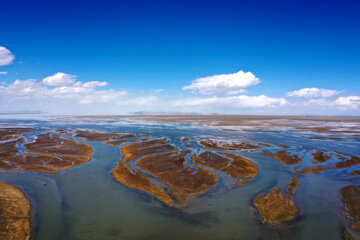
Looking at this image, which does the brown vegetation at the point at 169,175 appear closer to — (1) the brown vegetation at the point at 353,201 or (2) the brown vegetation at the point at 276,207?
(2) the brown vegetation at the point at 276,207

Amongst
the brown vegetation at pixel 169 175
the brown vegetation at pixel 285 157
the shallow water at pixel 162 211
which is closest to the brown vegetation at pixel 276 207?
the shallow water at pixel 162 211

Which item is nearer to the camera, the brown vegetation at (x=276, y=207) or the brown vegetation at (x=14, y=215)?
the brown vegetation at (x=14, y=215)

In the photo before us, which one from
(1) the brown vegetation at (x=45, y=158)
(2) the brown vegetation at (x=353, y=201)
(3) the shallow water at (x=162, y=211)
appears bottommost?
(3) the shallow water at (x=162, y=211)

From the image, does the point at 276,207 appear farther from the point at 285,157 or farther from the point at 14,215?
the point at 14,215

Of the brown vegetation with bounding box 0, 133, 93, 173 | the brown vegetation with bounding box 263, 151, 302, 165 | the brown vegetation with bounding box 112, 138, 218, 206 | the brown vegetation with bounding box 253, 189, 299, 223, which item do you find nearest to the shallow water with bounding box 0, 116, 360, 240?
the brown vegetation with bounding box 253, 189, 299, 223

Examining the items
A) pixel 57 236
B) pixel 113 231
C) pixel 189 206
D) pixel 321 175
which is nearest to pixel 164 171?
pixel 189 206

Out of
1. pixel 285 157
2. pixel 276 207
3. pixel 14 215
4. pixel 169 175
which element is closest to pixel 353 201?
pixel 276 207

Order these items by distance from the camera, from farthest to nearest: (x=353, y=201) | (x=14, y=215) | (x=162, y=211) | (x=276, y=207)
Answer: (x=353, y=201)
(x=276, y=207)
(x=162, y=211)
(x=14, y=215)

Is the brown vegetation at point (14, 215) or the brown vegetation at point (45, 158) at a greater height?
the brown vegetation at point (45, 158)

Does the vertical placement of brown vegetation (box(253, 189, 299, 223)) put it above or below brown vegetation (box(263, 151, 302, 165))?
below

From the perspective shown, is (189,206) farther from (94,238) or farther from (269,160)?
(269,160)

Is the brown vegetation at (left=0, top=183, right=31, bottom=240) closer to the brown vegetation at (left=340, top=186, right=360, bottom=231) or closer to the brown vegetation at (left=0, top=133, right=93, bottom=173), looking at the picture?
the brown vegetation at (left=0, top=133, right=93, bottom=173)

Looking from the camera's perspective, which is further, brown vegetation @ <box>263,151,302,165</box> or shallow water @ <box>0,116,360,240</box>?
brown vegetation @ <box>263,151,302,165</box>
